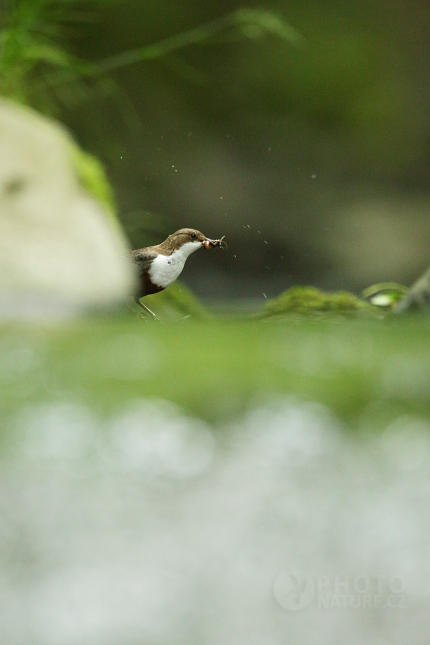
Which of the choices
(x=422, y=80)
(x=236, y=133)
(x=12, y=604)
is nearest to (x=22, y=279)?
(x=12, y=604)

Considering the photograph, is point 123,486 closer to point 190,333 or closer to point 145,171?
point 190,333

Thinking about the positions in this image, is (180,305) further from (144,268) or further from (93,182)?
(93,182)

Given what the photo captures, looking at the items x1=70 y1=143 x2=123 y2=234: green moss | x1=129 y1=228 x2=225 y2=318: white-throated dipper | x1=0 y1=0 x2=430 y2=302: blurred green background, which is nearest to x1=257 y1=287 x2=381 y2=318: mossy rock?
x1=129 y1=228 x2=225 y2=318: white-throated dipper

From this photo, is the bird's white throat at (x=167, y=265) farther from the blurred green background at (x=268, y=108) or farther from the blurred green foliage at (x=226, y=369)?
the blurred green background at (x=268, y=108)

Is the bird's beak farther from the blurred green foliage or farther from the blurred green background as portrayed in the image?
the blurred green background

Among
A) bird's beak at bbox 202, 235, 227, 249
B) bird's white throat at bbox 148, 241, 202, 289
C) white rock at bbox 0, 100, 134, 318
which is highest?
white rock at bbox 0, 100, 134, 318

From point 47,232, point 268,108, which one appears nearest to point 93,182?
point 47,232
